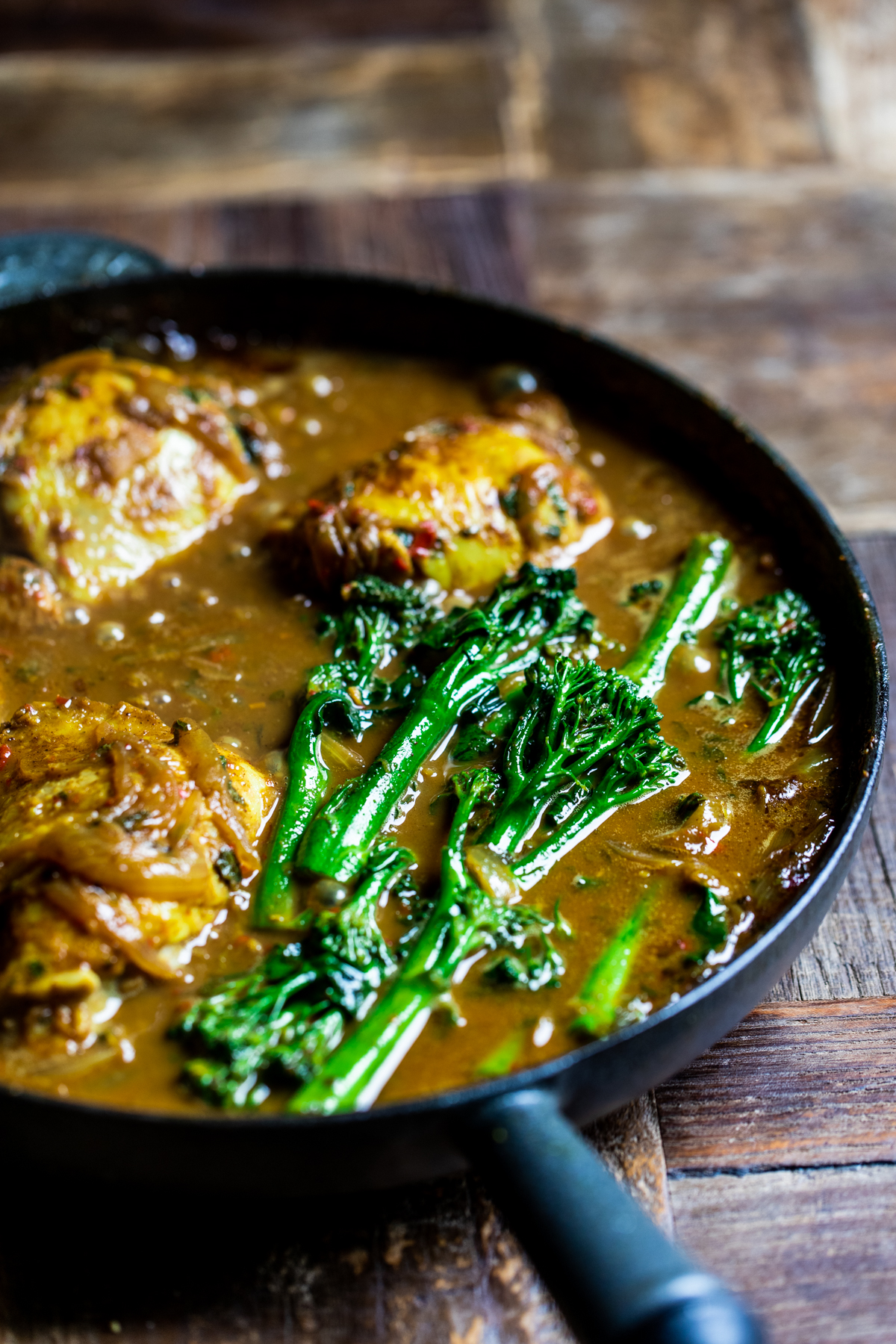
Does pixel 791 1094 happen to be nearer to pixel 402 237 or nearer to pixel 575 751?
pixel 575 751

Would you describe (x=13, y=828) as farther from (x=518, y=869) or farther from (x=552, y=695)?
(x=552, y=695)

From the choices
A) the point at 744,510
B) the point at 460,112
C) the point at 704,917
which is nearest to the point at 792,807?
the point at 704,917

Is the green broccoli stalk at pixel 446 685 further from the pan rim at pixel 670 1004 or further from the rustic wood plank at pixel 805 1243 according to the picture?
the rustic wood plank at pixel 805 1243

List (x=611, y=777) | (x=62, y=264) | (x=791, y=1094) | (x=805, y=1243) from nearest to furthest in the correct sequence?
(x=805, y=1243), (x=791, y=1094), (x=611, y=777), (x=62, y=264)

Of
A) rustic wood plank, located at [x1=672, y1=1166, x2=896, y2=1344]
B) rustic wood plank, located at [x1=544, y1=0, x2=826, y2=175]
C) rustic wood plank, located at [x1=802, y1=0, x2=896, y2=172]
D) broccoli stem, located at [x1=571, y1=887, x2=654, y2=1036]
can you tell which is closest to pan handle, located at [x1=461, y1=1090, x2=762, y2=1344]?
broccoli stem, located at [x1=571, y1=887, x2=654, y2=1036]

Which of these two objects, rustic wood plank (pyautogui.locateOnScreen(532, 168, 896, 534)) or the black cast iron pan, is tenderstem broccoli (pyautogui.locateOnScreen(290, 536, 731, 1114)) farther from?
rustic wood plank (pyautogui.locateOnScreen(532, 168, 896, 534))

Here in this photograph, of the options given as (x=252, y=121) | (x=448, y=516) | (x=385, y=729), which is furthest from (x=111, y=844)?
(x=252, y=121)

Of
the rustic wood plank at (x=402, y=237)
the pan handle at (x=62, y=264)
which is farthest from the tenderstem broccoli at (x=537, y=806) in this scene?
the rustic wood plank at (x=402, y=237)
